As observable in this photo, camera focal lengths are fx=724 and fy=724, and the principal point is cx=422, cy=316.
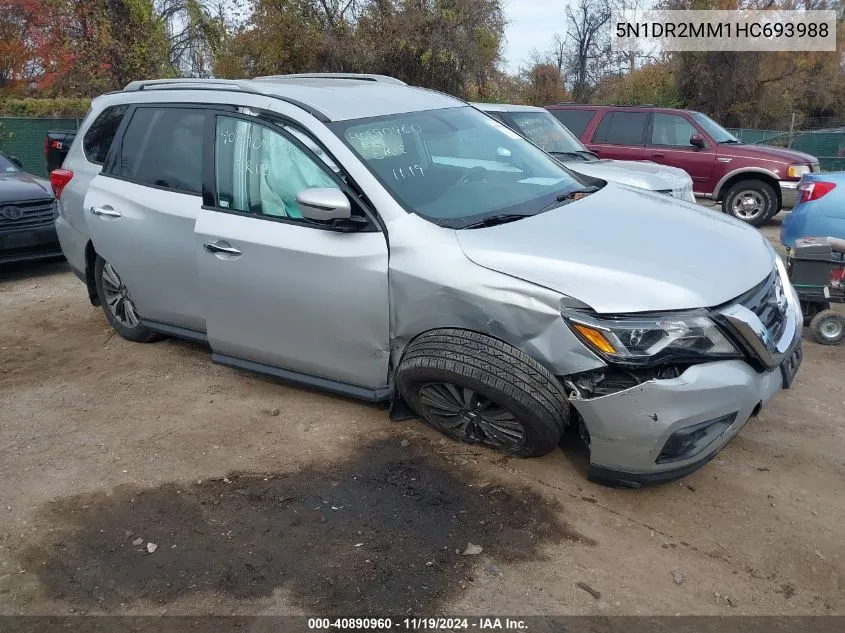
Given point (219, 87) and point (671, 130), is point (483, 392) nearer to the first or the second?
point (219, 87)

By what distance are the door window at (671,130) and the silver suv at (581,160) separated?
3098 mm

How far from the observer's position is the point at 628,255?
10.6 feet

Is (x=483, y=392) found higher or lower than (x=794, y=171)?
lower

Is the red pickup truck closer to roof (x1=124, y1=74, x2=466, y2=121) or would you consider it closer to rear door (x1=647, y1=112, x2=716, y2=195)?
rear door (x1=647, y1=112, x2=716, y2=195)

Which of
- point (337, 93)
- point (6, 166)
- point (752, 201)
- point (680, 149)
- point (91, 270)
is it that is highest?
point (337, 93)

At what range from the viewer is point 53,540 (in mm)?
3178

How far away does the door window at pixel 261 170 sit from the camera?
12.8ft

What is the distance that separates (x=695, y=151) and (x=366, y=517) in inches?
386

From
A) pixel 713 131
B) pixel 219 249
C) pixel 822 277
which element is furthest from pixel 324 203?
pixel 713 131

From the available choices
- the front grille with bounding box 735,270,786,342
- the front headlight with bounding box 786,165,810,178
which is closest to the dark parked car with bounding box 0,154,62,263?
the front grille with bounding box 735,270,786,342

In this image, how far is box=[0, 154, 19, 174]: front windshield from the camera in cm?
822

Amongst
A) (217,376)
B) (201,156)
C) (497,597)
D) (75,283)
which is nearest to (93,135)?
(201,156)

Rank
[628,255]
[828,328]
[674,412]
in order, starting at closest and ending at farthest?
[674,412] < [628,255] < [828,328]

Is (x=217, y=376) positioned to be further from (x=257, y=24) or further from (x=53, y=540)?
(x=257, y=24)
